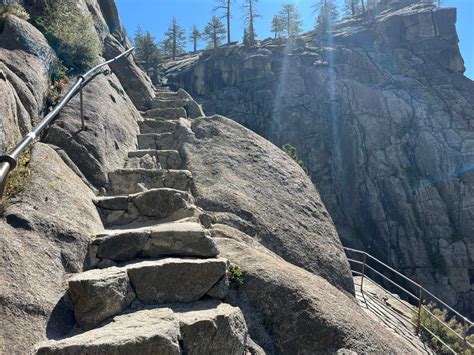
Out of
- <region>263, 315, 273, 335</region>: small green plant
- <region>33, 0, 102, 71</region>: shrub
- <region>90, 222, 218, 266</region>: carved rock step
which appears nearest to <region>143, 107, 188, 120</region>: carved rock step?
<region>33, 0, 102, 71</region>: shrub

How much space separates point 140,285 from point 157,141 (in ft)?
21.6

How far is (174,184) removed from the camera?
26.0ft

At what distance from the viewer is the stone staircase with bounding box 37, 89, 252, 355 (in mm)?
3896

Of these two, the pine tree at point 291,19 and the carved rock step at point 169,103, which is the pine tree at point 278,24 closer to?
the pine tree at point 291,19

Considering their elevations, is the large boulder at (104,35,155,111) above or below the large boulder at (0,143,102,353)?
above

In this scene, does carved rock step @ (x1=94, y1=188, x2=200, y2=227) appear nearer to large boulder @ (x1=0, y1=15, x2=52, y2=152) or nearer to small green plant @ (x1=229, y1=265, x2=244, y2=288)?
small green plant @ (x1=229, y1=265, x2=244, y2=288)

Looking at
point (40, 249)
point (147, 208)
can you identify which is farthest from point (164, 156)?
point (40, 249)

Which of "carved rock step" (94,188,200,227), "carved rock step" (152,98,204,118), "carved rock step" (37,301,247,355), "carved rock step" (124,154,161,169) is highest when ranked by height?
"carved rock step" (152,98,204,118)

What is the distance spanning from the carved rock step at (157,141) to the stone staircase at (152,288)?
387 centimetres

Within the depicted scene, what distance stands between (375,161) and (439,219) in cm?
731

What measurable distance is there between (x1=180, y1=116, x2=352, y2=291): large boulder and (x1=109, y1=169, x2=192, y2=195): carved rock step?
0.31 meters

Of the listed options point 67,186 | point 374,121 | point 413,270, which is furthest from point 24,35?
point 374,121

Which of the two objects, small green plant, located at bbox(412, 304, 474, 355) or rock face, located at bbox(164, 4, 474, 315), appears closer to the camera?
small green plant, located at bbox(412, 304, 474, 355)

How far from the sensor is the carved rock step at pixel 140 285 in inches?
169
